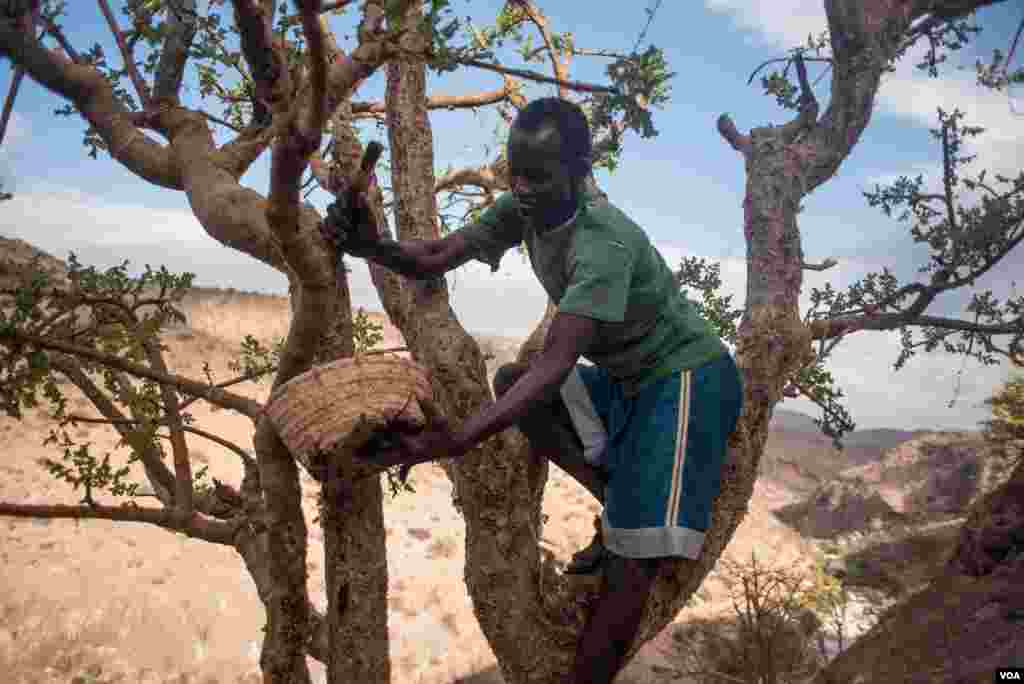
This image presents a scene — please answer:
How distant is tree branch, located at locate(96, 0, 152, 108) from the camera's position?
263cm

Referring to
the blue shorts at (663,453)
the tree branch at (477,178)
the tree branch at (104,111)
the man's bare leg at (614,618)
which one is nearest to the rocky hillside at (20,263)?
the tree branch at (104,111)

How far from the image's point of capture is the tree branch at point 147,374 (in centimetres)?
212

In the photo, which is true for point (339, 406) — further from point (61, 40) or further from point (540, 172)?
point (61, 40)

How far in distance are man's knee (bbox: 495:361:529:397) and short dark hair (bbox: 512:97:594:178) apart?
0.77m

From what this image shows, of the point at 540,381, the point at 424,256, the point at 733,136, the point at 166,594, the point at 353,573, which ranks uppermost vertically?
the point at 733,136

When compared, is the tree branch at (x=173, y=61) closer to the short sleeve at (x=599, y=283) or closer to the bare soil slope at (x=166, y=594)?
the short sleeve at (x=599, y=283)

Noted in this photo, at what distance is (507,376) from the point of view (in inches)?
101

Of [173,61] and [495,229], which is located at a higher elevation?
[173,61]

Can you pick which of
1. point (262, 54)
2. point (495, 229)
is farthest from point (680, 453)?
point (262, 54)

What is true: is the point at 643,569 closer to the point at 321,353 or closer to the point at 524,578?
the point at 524,578

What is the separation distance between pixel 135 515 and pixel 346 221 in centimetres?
185

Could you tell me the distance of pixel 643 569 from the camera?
2072 mm

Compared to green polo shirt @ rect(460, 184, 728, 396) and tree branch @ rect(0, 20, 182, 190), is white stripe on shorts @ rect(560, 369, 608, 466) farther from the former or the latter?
tree branch @ rect(0, 20, 182, 190)

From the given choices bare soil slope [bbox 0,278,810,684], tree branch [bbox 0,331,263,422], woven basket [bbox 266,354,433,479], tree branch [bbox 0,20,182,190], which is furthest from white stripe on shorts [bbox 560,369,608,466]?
bare soil slope [bbox 0,278,810,684]
